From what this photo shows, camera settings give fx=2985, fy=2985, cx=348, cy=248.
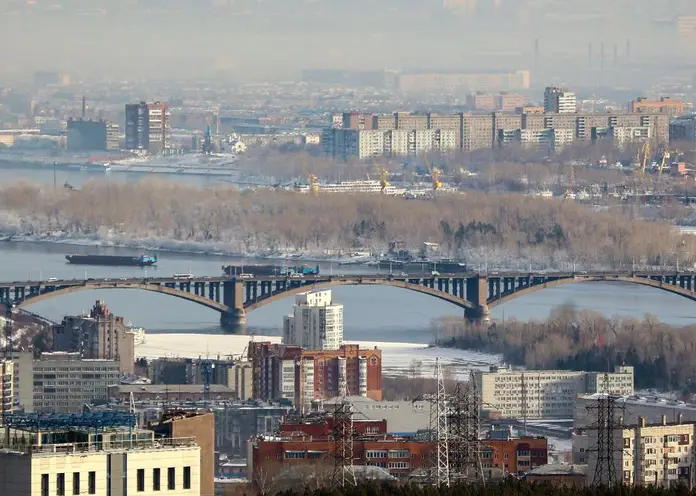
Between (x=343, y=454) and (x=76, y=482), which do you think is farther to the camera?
(x=343, y=454)

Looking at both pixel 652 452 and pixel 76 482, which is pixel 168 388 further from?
pixel 76 482

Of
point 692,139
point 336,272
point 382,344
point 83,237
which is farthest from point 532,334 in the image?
point 692,139

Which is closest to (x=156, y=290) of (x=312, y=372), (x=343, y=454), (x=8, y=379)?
(x=312, y=372)

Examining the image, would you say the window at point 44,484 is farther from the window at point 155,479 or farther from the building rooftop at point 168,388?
the building rooftop at point 168,388

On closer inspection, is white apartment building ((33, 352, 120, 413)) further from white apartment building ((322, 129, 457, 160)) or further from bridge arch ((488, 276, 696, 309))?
white apartment building ((322, 129, 457, 160))

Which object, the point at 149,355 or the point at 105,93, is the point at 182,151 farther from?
the point at 149,355
